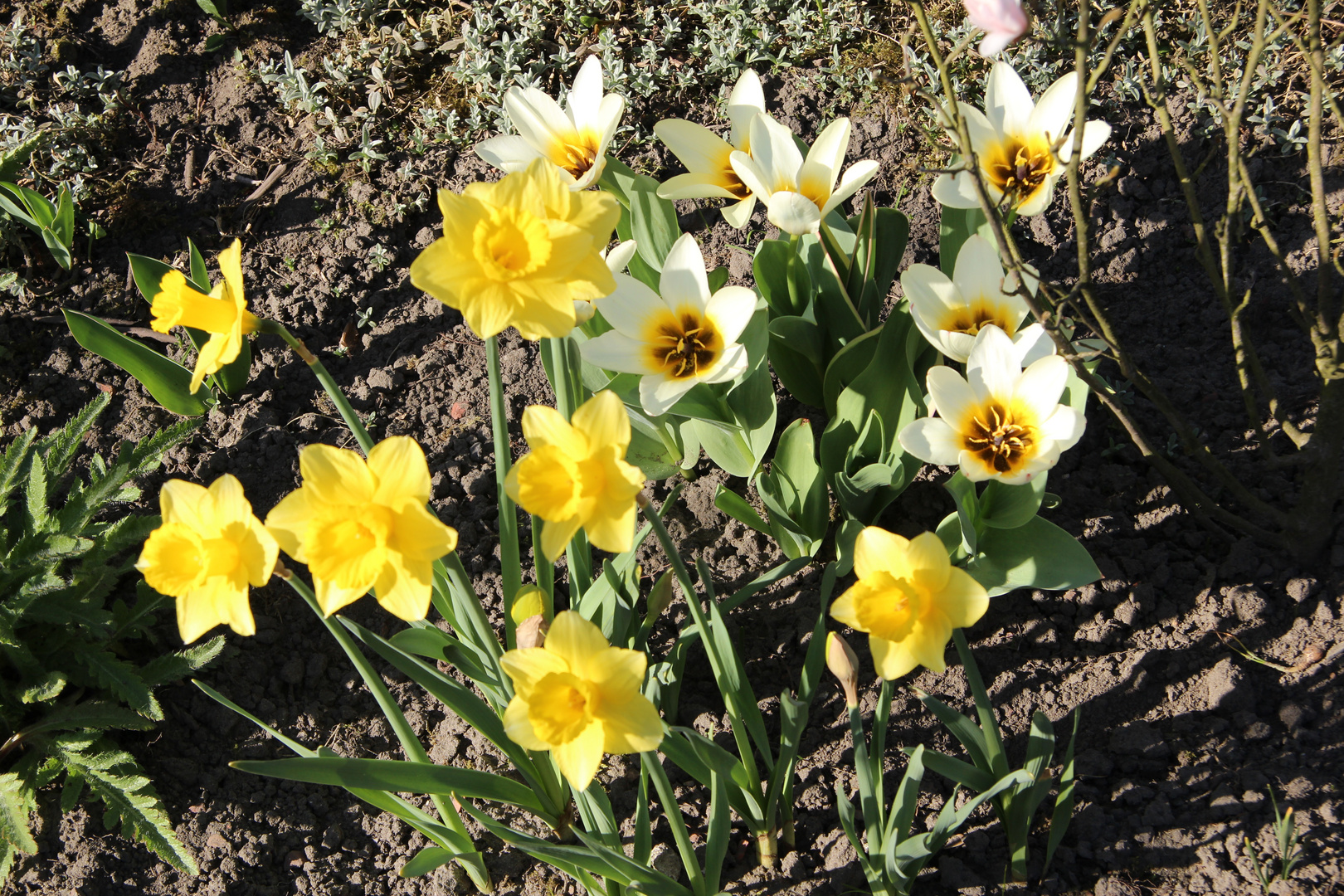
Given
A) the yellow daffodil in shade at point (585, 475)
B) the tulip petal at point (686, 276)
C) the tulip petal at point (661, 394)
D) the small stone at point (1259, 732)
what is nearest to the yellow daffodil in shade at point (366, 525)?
the yellow daffodil in shade at point (585, 475)

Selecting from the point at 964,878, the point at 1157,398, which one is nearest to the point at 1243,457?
the point at 1157,398

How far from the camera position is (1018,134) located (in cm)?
176

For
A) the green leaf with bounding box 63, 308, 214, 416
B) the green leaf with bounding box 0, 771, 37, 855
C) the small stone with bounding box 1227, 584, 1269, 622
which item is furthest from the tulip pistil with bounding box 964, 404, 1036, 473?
the green leaf with bounding box 0, 771, 37, 855

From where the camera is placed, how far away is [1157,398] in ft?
5.90

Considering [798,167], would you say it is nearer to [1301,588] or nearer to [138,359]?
[1301,588]

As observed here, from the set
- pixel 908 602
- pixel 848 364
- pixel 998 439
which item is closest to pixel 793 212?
pixel 848 364

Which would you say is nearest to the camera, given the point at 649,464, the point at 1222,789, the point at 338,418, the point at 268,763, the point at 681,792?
the point at 268,763

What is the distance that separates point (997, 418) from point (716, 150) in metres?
0.79

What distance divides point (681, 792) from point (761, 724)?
15.5 inches

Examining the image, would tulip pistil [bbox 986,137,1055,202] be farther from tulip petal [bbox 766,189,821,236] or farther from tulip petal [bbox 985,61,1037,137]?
tulip petal [bbox 766,189,821,236]

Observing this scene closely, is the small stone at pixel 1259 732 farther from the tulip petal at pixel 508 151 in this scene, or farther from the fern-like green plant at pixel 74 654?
the fern-like green plant at pixel 74 654

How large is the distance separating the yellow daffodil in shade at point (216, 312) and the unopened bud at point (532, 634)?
0.53 meters

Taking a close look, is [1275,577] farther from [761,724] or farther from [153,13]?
[153,13]

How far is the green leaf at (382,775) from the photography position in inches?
51.4
